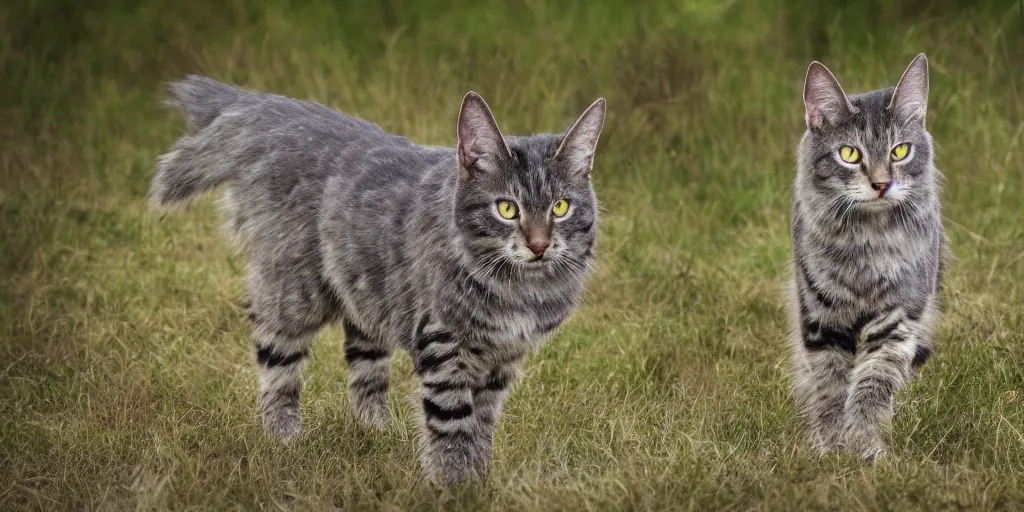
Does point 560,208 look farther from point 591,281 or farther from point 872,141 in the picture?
point 591,281

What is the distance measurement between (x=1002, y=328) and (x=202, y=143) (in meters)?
3.80

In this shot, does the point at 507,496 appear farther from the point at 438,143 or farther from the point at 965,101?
the point at 965,101

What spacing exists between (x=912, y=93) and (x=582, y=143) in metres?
1.36

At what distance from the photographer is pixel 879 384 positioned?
4973 mm

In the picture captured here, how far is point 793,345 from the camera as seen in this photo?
5625mm

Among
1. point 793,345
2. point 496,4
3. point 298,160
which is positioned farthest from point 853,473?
point 496,4

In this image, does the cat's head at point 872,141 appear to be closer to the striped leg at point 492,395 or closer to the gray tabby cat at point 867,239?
the gray tabby cat at point 867,239

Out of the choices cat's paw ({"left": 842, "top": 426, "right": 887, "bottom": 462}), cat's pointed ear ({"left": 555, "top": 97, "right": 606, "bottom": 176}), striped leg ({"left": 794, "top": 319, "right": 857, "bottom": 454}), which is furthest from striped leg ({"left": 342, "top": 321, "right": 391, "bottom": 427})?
cat's paw ({"left": 842, "top": 426, "right": 887, "bottom": 462})

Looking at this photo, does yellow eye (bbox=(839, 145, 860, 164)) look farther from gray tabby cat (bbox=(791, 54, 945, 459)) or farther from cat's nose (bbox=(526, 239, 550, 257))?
cat's nose (bbox=(526, 239, 550, 257))

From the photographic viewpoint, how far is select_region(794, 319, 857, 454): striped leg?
5.20 metres

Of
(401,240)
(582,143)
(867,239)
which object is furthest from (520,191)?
(867,239)

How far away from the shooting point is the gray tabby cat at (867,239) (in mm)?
4953

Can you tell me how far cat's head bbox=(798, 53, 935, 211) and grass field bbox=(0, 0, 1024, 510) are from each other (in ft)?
3.07

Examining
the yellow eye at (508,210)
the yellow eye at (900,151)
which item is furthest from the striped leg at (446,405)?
the yellow eye at (900,151)
